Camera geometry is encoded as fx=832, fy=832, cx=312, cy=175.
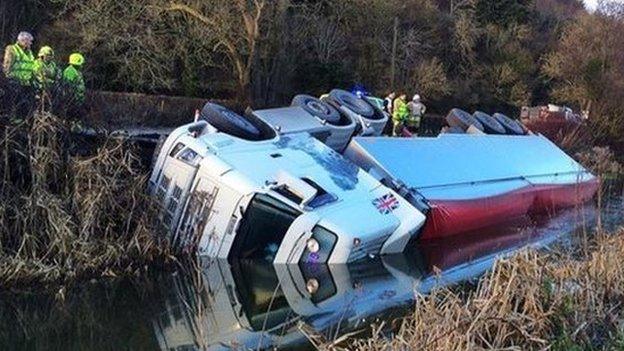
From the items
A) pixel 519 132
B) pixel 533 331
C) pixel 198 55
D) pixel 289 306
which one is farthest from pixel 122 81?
pixel 533 331

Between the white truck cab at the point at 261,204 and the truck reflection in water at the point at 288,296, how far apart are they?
21cm

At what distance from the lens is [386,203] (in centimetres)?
982

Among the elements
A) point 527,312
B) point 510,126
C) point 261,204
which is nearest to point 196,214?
point 261,204

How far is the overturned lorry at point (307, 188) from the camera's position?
29.1 ft

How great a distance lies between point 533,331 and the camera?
17.2ft

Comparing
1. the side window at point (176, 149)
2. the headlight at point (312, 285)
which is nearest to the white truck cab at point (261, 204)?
the side window at point (176, 149)

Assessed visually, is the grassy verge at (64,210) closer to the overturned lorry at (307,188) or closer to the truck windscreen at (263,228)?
the overturned lorry at (307,188)

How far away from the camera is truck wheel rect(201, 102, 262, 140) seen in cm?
996

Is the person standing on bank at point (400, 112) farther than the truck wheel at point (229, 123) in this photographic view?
Yes

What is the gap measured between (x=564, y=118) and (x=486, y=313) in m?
20.2

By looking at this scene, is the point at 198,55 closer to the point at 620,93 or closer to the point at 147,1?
the point at 147,1

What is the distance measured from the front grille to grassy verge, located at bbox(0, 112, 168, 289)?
2.05 m

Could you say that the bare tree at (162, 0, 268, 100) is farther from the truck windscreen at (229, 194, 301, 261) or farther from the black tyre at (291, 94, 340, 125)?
the truck windscreen at (229, 194, 301, 261)

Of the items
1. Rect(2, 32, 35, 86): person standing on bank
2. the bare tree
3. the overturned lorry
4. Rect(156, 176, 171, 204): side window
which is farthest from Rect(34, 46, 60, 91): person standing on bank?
→ the bare tree
